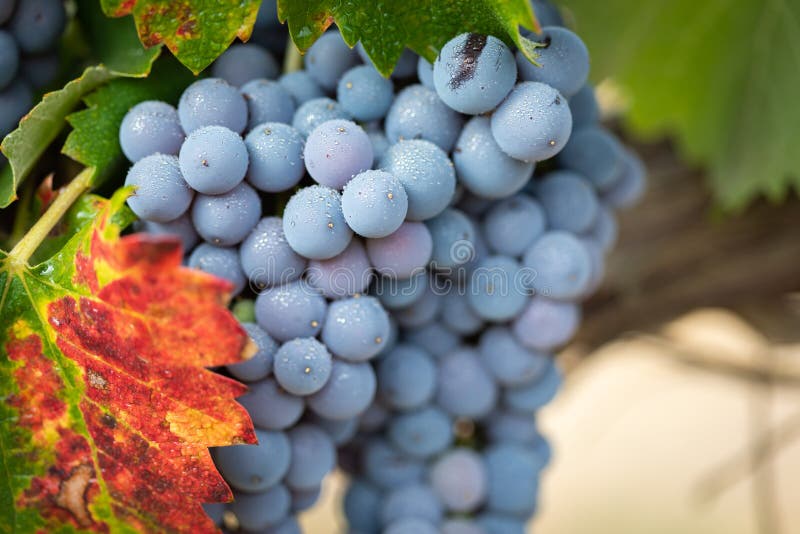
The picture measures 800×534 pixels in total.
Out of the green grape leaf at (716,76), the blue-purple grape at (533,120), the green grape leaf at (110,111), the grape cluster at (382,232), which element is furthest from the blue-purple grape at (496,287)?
the green grape leaf at (716,76)

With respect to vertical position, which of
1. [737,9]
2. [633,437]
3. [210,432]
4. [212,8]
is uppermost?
[212,8]

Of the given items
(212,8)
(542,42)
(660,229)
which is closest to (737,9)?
(660,229)

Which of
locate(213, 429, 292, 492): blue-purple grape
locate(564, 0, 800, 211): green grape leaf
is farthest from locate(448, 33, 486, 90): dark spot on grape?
locate(564, 0, 800, 211): green grape leaf

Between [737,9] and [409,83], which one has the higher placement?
[409,83]

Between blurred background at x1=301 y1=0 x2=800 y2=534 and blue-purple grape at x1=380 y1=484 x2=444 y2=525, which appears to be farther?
blurred background at x1=301 y1=0 x2=800 y2=534

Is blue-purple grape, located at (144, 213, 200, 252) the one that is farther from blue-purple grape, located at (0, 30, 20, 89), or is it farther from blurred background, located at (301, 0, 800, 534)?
blurred background, located at (301, 0, 800, 534)

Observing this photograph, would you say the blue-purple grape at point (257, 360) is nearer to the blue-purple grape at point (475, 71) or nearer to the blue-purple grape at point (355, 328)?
the blue-purple grape at point (355, 328)

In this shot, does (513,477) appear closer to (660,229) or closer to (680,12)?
(660,229)
